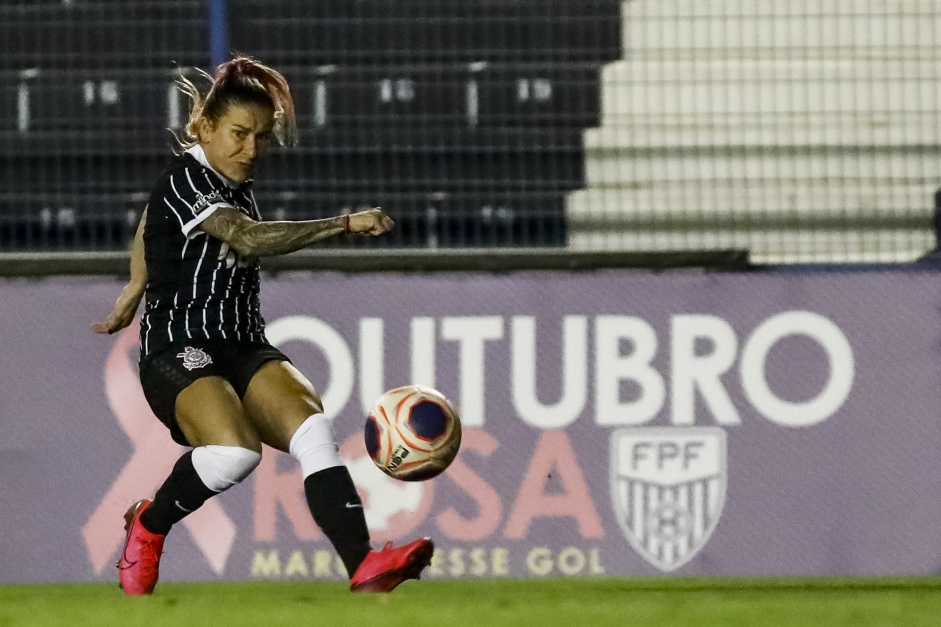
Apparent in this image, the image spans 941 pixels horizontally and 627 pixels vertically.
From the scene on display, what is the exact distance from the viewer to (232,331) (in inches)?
189

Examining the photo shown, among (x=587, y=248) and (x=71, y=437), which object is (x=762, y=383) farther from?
(x=71, y=437)

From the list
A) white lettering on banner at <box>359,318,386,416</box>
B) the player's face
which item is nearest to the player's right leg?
the player's face

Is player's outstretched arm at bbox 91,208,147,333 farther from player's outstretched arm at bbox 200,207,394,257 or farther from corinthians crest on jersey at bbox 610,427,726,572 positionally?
corinthians crest on jersey at bbox 610,427,726,572

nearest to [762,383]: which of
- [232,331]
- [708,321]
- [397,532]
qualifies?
[708,321]

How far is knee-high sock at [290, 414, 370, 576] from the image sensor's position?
4.56 meters

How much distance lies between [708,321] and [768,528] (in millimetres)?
808

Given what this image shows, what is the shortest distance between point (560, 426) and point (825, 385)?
102cm

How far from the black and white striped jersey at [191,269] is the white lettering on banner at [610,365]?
73.1 inches

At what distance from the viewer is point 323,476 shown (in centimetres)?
461

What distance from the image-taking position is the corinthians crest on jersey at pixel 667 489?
6629mm

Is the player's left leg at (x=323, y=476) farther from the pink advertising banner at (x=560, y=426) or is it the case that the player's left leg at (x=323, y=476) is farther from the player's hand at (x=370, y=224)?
the pink advertising banner at (x=560, y=426)

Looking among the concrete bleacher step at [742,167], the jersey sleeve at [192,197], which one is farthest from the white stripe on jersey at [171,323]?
the concrete bleacher step at [742,167]

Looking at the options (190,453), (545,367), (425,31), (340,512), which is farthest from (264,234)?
(425,31)

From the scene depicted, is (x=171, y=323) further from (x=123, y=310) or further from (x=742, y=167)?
(x=742, y=167)
